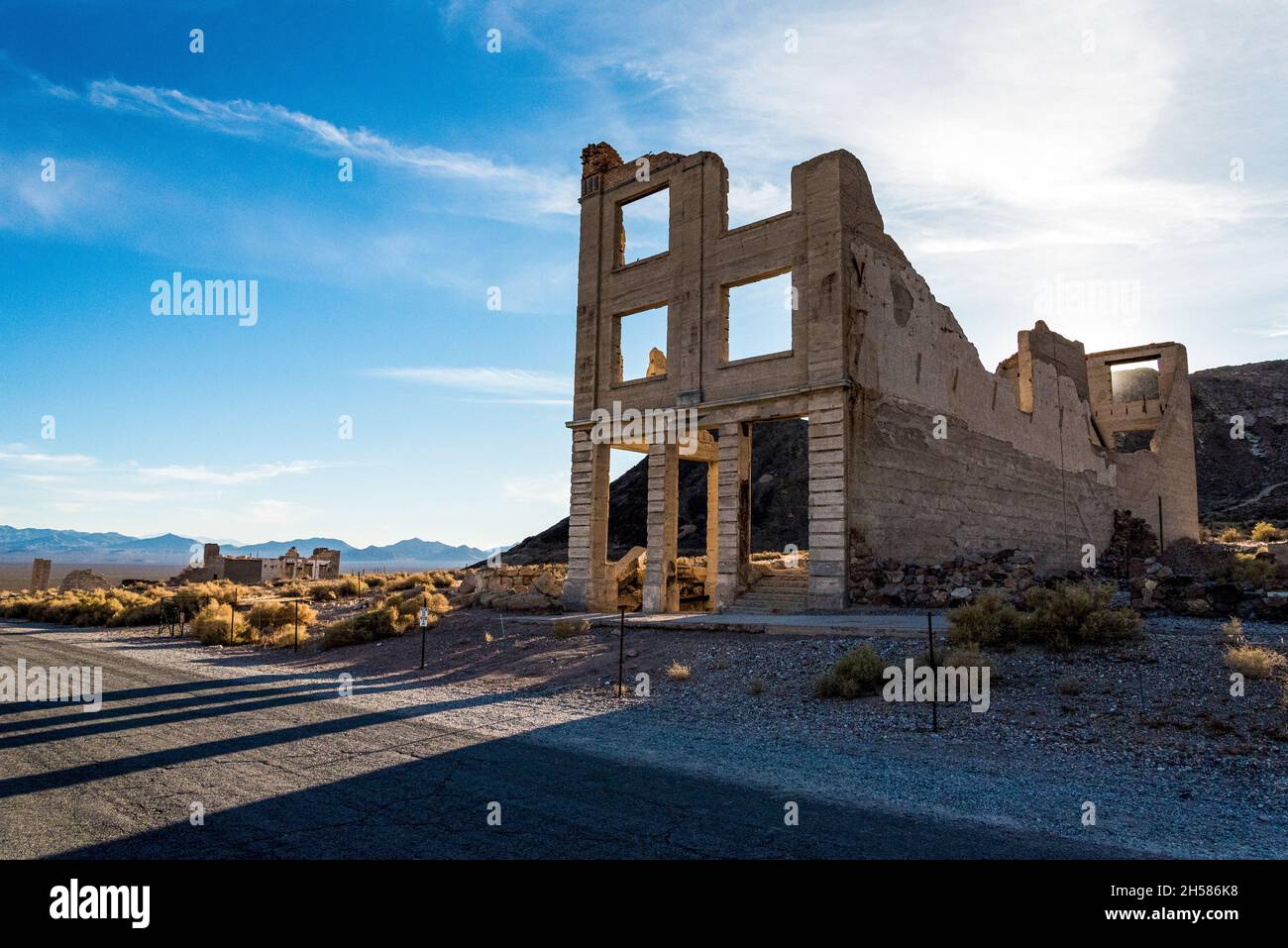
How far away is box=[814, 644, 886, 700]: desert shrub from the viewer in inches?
392

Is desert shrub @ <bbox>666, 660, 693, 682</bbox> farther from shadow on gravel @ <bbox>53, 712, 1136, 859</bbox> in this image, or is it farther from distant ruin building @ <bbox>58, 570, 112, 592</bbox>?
distant ruin building @ <bbox>58, 570, 112, 592</bbox>

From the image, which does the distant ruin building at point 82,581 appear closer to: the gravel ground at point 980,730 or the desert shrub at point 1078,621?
the gravel ground at point 980,730

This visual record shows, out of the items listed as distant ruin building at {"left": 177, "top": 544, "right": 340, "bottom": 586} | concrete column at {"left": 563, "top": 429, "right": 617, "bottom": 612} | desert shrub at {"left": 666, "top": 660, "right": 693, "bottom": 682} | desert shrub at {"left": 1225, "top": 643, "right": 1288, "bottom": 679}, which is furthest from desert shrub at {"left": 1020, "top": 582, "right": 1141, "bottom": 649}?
distant ruin building at {"left": 177, "top": 544, "right": 340, "bottom": 586}

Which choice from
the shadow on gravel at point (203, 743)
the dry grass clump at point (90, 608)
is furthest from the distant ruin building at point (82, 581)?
the shadow on gravel at point (203, 743)

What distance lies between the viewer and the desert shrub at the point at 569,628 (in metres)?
16.1

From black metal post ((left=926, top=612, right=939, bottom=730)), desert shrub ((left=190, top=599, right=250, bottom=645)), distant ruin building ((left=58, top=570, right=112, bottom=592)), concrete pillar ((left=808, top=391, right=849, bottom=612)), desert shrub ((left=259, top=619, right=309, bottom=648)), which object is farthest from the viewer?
distant ruin building ((left=58, top=570, right=112, bottom=592))

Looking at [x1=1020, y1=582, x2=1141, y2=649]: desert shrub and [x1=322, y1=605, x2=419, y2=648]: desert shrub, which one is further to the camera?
[x1=322, y1=605, x2=419, y2=648]: desert shrub

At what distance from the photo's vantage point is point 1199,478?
54.1 m

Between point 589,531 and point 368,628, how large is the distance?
618 cm

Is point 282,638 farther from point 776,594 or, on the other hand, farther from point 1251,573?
point 1251,573

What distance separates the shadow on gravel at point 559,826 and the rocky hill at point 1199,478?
135ft

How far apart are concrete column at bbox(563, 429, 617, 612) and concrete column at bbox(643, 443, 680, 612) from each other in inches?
69.5

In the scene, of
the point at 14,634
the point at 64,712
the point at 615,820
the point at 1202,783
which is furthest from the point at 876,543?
the point at 14,634
